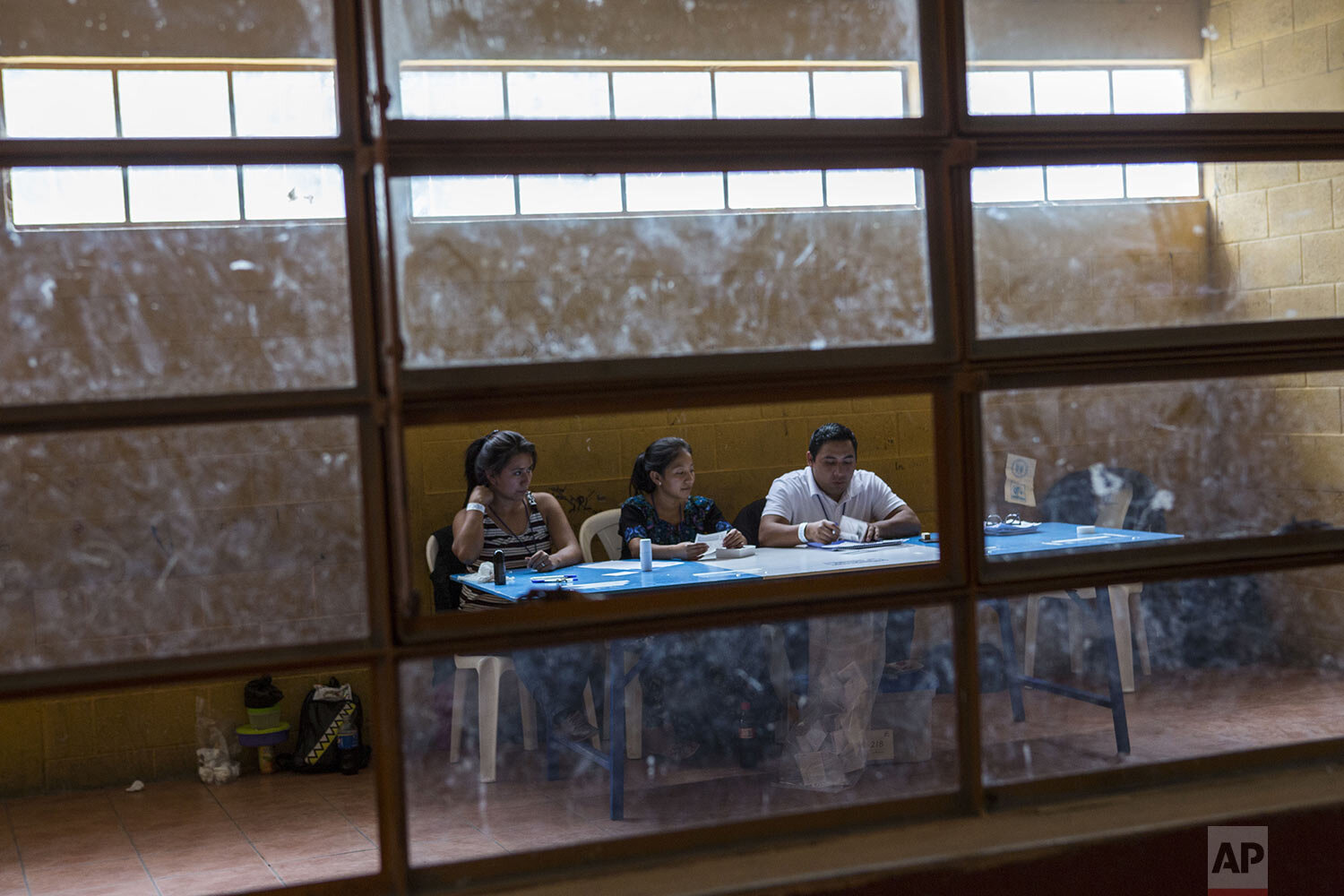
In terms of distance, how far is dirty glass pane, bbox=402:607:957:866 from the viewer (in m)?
1.39

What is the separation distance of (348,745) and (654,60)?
4040 mm

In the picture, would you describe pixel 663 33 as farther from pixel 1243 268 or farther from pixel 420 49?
pixel 1243 268

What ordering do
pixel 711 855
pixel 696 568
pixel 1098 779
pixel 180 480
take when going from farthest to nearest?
pixel 696 568 → pixel 1098 779 → pixel 711 855 → pixel 180 480

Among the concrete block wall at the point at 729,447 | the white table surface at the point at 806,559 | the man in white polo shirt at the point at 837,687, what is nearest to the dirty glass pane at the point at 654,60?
the man in white polo shirt at the point at 837,687

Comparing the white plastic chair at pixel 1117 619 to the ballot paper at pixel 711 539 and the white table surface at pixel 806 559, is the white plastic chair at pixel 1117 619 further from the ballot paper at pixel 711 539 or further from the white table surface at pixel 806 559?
the ballot paper at pixel 711 539

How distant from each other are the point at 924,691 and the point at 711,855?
0.37m

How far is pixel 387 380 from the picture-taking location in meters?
1.33

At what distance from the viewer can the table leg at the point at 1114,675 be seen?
1713 mm

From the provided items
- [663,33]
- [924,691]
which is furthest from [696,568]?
[663,33]

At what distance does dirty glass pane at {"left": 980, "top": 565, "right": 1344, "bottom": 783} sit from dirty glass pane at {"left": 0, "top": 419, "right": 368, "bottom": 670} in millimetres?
854

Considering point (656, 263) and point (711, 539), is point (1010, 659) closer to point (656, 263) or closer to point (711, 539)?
point (656, 263)

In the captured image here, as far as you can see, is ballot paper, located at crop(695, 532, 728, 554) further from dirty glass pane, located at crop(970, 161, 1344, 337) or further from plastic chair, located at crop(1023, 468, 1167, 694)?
dirty glass pane, located at crop(970, 161, 1344, 337)

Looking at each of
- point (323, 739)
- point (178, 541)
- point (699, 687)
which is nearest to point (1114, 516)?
point (699, 687)

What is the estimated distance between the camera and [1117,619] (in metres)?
1.74
